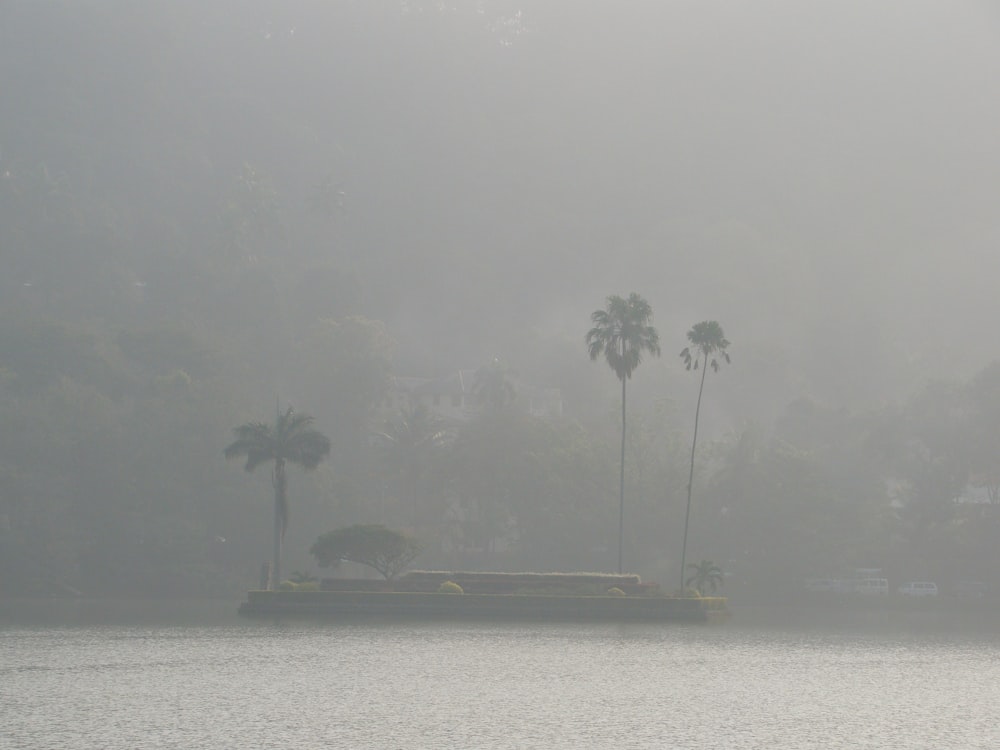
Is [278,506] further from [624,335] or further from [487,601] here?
[624,335]

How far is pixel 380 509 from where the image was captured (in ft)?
400

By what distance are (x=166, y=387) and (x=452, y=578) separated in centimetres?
5317

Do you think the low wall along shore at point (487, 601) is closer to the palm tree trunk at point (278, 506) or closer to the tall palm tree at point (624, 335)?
the palm tree trunk at point (278, 506)

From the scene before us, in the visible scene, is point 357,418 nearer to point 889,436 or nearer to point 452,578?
point 889,436

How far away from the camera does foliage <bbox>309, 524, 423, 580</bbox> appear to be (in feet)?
263

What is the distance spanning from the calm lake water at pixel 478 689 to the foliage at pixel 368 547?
54.0 ft

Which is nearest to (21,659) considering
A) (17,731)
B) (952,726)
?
(17,731)

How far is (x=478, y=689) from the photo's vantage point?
42375 mm

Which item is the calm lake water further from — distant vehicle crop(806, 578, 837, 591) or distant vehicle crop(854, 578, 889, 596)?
distant vehicle crop(854, 578, 889, 596)

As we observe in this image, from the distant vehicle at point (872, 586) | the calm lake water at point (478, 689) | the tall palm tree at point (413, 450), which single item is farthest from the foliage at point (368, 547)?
the distant vehicle at point (872, 586)

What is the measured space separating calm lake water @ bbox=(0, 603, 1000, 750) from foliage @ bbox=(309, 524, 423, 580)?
54.0 ft

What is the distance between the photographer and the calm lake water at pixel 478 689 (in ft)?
114

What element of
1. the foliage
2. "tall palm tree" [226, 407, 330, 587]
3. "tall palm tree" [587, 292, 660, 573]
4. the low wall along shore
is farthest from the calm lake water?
"tall palm tree" [587, 292, 660, 573]

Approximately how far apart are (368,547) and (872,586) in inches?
2077
